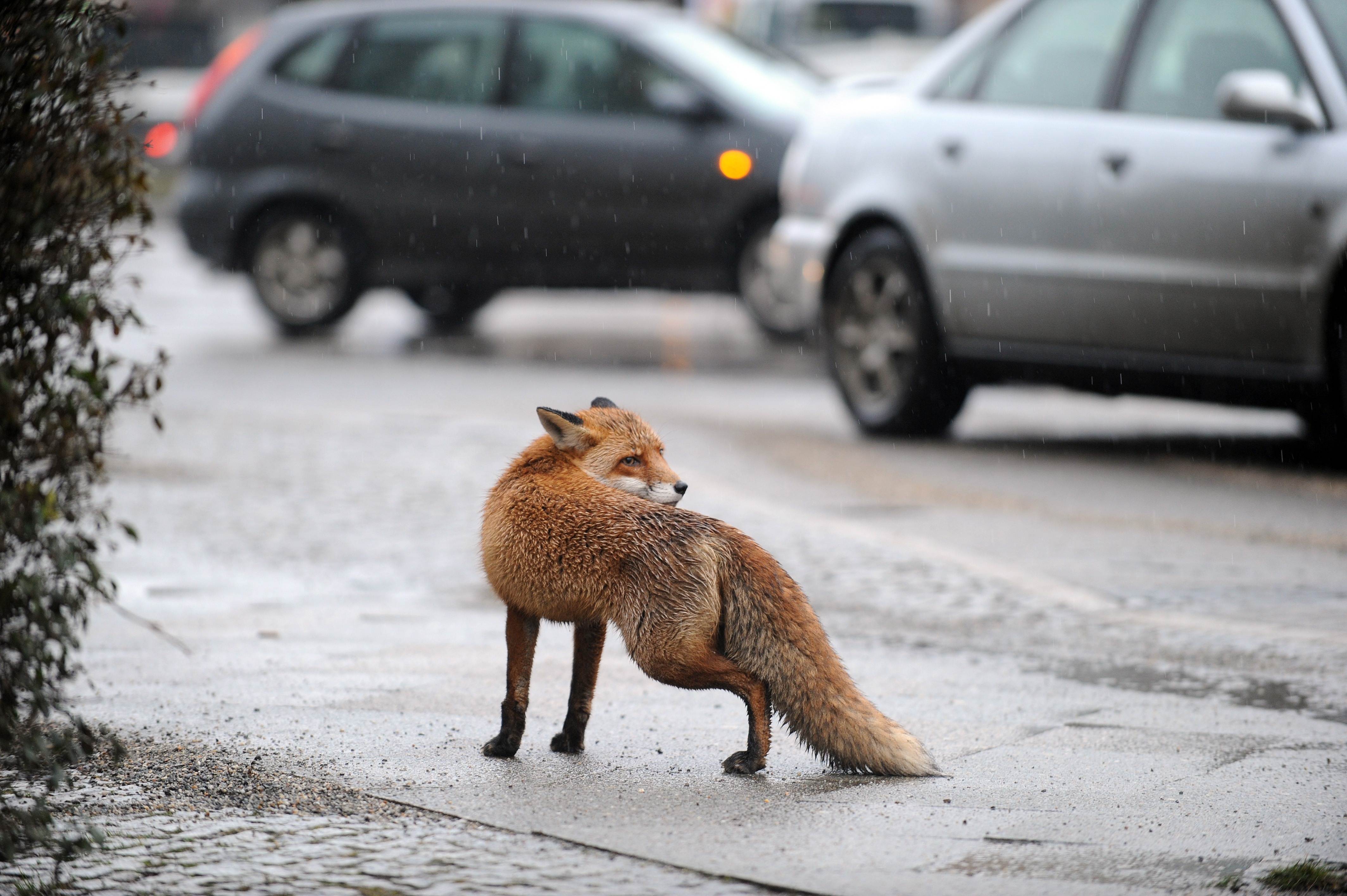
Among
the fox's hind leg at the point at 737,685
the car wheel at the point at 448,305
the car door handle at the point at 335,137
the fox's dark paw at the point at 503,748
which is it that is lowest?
the fox's dark paw at the point at 503,748

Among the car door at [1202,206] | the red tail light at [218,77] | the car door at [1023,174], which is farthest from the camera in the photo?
the red tail light at [218,77]

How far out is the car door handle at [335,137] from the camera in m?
14.0

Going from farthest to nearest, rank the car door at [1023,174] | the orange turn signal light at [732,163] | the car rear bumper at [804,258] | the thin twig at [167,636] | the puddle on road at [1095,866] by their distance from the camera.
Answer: the orange turn signal light at [732,163], the car rear bumper at [804,258], the car door at [1023,174], the thin twig at [167,636], the puddle on road at [1095,866]

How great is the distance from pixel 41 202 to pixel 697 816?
64.6 inches

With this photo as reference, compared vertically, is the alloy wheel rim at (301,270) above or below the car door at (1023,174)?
below

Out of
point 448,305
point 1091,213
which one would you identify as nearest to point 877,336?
point 1091,213

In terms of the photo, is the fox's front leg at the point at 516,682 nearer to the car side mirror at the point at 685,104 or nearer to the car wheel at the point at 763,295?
the car wheel at the point at 763,295

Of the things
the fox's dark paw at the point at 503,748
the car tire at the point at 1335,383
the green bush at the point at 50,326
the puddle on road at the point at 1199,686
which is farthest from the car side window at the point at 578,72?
the green bush at the point at 50,326

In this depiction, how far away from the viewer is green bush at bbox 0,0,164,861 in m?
3.62

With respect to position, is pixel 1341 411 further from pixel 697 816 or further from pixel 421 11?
pixel 421 11

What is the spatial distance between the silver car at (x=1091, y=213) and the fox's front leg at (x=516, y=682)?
466cm

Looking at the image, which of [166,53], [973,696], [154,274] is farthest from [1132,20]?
[166,53]

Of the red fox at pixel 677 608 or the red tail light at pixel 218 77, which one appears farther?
the red tail light at pixel 218 77

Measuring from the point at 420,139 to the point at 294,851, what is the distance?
1056 centimetres
